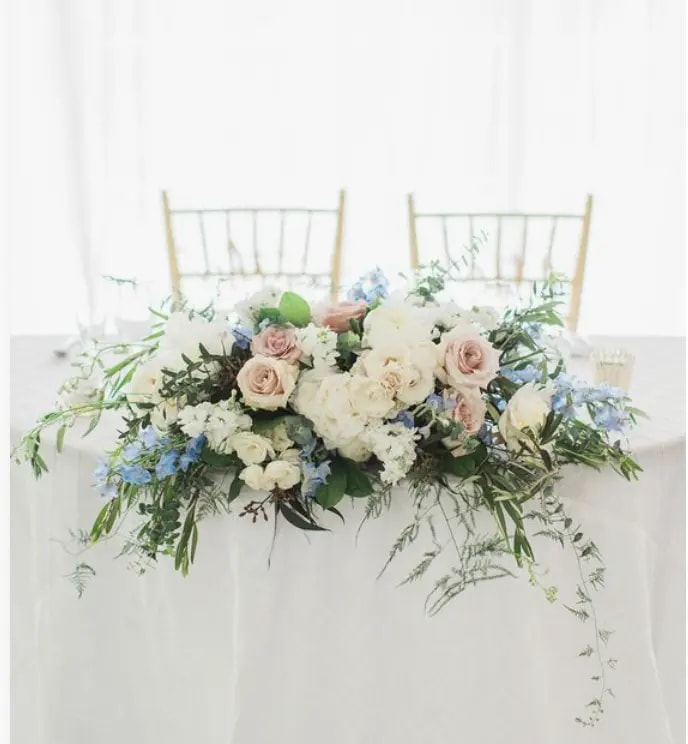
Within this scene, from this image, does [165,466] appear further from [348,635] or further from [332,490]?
[348,635]

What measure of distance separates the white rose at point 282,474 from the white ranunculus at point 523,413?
28 cm

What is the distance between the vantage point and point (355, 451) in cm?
123

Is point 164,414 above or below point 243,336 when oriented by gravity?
below

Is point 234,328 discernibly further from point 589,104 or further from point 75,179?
point 589,104

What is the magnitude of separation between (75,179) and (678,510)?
2780mm

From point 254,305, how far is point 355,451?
25cm

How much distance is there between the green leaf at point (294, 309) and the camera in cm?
Answer: 131

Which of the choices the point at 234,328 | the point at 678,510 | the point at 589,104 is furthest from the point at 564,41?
the point at 234,328

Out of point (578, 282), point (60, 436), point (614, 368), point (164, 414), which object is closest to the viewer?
point (164, 414)

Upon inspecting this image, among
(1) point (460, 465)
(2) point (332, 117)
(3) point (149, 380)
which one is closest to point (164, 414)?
(3) point (149, 380)

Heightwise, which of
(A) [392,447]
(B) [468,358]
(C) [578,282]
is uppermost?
(C) [578,282]

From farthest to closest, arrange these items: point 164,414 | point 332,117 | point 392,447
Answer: point 332,117, point 164,414, point 392,447

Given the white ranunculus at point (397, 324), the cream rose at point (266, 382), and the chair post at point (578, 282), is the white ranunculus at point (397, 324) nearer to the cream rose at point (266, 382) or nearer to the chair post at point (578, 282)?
the cream rose at point (266, 382)

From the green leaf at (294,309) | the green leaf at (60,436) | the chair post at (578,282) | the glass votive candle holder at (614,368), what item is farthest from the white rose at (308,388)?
the chair post at (578,282)
